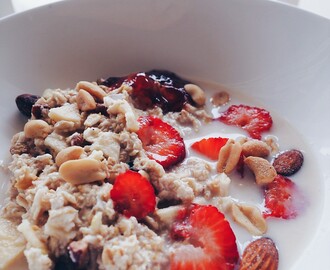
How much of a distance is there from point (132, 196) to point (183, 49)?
76 cm

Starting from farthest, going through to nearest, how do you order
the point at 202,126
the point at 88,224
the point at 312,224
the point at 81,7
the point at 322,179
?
1. the point at 81,7
2. the point at 202,126
3. the point at 322,179
4. the point at 312,224
5. the point at 88,224

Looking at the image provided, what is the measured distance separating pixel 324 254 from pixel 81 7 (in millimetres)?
1101

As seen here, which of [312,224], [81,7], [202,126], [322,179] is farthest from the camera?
[81,7]

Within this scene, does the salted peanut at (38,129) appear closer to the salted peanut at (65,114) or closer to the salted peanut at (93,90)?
the salted peanut at (65,114)

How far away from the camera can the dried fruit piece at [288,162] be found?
1.44 metres

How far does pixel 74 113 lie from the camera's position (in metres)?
1.46

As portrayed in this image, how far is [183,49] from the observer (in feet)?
5.88

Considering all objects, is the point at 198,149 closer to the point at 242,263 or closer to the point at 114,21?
the point at 242,263

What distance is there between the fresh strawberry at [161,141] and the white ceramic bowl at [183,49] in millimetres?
370

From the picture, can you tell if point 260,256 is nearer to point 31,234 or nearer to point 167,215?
point 167,215

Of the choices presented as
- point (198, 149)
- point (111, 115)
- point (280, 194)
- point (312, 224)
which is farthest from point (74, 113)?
point (312, 224)

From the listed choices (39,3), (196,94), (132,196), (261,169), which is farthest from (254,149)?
(39,3)

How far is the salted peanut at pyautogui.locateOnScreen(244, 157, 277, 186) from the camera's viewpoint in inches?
54.4

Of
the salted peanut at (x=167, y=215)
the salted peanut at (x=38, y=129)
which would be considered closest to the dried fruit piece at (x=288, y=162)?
the salted peanut at (x=167, y=215)
